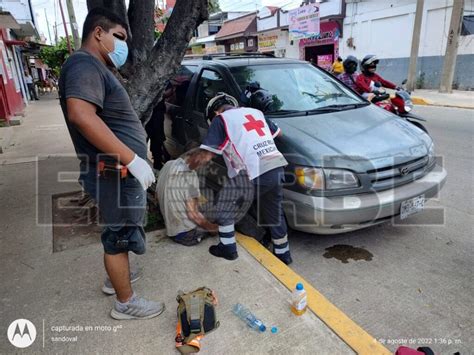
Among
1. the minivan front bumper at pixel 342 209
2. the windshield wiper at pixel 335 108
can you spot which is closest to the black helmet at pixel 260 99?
the windshield wiper at pixel 335 108

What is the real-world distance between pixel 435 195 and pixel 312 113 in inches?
53.8

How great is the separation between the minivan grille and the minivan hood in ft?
0.14

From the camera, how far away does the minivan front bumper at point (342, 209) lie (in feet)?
9.29

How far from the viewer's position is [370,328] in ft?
7.68

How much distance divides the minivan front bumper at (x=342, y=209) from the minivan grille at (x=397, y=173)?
62 mm

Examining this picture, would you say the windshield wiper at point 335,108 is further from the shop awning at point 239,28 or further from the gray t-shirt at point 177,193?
the shop awning at point 239,28

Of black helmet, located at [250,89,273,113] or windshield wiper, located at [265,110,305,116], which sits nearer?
black helmet, located at [250,89,273,113]

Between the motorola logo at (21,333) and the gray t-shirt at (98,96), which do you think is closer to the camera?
the gray t-shirt at (98,96)

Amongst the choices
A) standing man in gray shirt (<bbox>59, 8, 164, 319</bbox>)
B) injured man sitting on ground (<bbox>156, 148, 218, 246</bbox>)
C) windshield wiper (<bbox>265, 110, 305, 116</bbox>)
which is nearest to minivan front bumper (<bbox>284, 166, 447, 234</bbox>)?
injured man sitting on ground (<bbox>156, 148, 218, 246</bbox>)

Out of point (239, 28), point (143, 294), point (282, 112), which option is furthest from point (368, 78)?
point (239, 28)

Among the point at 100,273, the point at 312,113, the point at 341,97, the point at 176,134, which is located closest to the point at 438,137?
the point at 341,97

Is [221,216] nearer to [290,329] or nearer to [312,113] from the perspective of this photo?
[290,329]

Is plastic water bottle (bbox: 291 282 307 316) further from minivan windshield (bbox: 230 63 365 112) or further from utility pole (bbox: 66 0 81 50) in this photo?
utility pole (bbox: 66 0 81 50)

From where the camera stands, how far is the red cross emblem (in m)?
2.79
